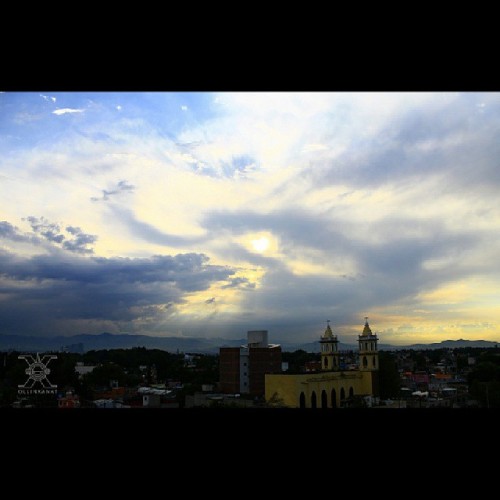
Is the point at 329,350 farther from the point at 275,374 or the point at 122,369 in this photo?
the point at 122,369

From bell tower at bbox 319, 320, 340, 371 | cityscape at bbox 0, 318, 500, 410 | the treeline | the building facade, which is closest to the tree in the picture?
cityscape at bbox 0, 318, 500, 410

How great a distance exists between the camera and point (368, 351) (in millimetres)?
20531

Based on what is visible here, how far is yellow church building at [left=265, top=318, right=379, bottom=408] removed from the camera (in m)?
14.7
